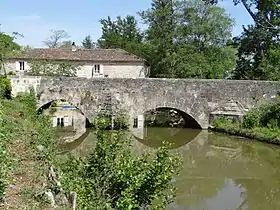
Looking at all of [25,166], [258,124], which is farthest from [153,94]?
[25,166]

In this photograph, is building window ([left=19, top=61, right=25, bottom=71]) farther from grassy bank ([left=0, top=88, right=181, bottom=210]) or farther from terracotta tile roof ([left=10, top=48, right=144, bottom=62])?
grassy bank ([left=0, top=88, right=181, bottom=210])

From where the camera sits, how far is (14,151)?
10.5 metres

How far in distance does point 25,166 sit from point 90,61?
26.5 meters

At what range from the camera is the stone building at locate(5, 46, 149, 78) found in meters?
35.2

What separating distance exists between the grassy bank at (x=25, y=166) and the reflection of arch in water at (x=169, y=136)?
822 cm

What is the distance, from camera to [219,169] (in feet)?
56.3

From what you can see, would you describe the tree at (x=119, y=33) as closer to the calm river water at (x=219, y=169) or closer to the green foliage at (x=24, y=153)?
the calm river water at (x=219, y=169)

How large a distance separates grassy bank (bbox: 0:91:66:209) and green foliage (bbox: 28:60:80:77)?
616 inches

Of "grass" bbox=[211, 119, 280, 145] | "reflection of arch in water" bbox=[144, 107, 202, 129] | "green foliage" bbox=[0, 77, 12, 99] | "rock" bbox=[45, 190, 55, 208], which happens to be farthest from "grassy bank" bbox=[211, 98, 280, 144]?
"rock" bbox=[45, 190, 55, 208]

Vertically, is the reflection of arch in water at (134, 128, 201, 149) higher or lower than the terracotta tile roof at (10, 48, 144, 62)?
lower

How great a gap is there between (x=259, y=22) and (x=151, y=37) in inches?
676

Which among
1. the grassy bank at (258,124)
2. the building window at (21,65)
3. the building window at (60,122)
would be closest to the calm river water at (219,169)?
the grassy bank at (258,124)

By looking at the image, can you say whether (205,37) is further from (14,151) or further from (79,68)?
(14,151)

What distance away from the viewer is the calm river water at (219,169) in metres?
12.7
